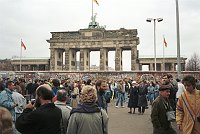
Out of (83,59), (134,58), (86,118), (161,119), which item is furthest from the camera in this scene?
(83,59)

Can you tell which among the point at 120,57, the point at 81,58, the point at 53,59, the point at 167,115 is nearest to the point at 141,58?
the point at 120,57

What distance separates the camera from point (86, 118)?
4277 millimetres

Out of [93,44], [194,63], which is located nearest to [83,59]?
[93,44]

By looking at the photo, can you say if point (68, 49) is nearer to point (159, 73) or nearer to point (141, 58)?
point (141, 58)

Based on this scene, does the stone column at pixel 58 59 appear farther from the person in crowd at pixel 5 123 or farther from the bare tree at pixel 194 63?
the person in crowd at pixel 5 123

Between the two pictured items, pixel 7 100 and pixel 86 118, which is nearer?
pixel 86 118

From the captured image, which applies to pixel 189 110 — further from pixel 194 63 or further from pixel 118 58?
pixel 194 63

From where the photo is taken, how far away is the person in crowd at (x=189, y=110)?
5.14m

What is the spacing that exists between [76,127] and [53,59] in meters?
59.3

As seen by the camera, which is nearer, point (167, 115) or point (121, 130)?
point (167, 115)

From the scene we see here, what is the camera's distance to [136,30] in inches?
2314

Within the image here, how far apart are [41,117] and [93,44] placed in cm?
5642

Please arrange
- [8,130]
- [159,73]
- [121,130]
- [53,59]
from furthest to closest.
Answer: [53,59] → [159,73] → [121,130] → [8,130]

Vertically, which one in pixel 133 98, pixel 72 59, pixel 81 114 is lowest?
pixel 133 98
